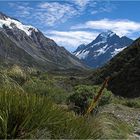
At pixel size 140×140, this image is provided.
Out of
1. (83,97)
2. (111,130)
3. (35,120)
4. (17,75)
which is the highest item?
(17,75)

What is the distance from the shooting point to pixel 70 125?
6992 millimetres

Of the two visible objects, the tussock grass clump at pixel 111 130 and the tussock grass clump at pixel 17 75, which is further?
the tussock grass clump at pixel 17 75

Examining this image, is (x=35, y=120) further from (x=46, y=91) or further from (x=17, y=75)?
(x=46, y=91)

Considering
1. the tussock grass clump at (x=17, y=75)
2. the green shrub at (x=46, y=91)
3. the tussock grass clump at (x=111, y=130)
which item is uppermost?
the tussock grass clump at (x=17, y=75)

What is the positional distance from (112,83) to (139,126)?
43235mm

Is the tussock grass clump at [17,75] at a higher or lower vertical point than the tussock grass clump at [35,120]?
higher

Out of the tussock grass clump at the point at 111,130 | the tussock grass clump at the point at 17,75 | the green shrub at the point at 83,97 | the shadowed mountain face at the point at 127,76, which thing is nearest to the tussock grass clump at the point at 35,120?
the tussock grass clump at the point at 111,130

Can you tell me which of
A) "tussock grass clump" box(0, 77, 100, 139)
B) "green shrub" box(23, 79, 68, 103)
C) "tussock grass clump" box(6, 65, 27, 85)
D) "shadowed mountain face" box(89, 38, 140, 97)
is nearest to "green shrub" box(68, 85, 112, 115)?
"green shrub" box(23, 79, 68, 103)

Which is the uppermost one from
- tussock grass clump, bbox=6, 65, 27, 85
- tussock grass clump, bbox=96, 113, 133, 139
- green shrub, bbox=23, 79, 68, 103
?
tussock grass clump, bbox=6, 65, 27, 85

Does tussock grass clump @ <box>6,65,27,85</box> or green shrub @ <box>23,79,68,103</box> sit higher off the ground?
tussock grass clump @ <box>6,65,27,85</box>

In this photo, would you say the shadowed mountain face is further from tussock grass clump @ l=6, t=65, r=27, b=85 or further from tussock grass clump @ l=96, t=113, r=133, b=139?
tussock grass clump @ l=96, t=113, r=133, b=139

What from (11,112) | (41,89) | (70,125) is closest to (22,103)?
(11,112)

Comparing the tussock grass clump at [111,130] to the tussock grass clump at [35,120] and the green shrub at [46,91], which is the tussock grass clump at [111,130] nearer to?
the tussock grass clump at [35,120]

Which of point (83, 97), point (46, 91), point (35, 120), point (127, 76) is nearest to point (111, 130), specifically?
point (35, 120)
